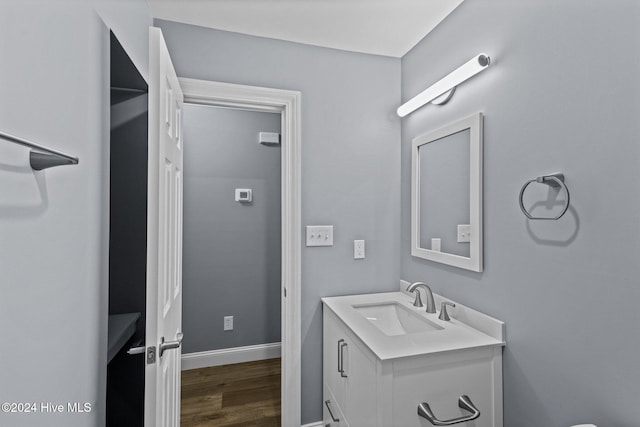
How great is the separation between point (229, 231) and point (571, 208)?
7.67 feet

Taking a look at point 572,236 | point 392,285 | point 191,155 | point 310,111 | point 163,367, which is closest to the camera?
point 572,236

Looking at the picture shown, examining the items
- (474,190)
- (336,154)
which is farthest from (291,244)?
(474,190)

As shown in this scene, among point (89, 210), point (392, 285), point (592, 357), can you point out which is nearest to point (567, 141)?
point (592, 357)

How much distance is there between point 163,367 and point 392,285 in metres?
1.34

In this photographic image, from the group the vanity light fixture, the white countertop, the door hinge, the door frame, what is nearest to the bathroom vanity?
the white countertop

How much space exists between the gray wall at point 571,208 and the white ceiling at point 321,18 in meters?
0.26

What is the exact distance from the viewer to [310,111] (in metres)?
1.86

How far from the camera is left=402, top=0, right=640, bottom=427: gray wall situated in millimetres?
872

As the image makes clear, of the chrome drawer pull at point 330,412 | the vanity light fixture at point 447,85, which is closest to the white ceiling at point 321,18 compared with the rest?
the vanity light fixture at point 447,85

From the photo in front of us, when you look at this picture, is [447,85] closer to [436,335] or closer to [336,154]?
[336,154]

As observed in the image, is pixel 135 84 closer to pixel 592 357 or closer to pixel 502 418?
pixel 592 357

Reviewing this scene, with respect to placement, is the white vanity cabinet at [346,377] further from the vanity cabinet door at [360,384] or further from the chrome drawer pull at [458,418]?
the chrome drawer pull at [458,418]

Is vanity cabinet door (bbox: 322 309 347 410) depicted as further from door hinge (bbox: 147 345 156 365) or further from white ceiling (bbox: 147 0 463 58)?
white ceiling (bbox: 147 0 463 58)

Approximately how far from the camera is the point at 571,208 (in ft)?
3.32
